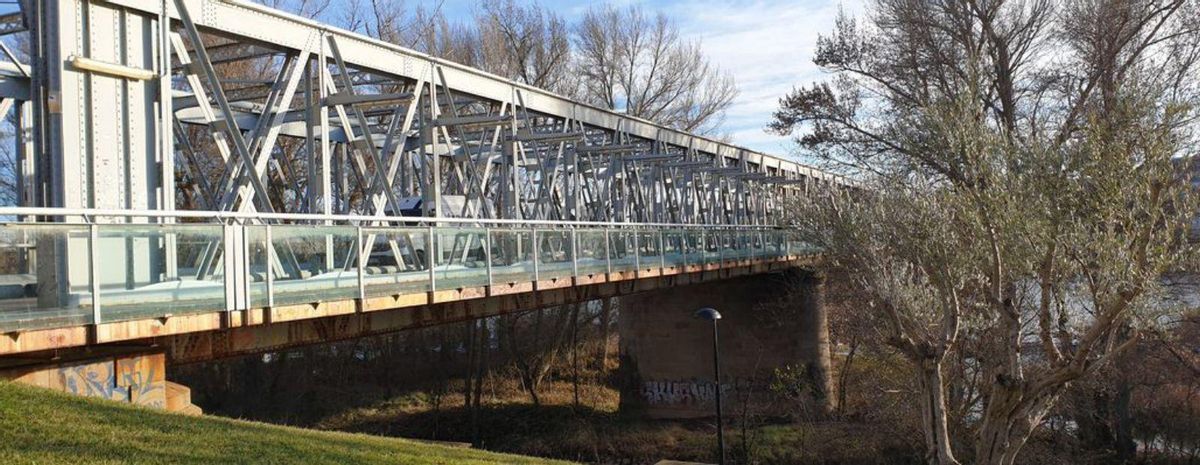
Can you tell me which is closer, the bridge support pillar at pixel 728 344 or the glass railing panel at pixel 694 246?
the glass railing panel at pixel 694 246

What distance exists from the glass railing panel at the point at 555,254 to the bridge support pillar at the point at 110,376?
698cm

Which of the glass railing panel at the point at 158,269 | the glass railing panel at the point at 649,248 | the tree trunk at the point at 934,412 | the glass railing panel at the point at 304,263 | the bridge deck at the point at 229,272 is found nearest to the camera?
the bridge deck at the point at 229,272

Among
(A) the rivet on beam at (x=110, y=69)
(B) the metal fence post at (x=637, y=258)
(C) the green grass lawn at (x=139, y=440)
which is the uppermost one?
(A) the rivet on beam at (x=110, y=69)

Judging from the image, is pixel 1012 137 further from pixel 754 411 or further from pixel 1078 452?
pixel 754 411

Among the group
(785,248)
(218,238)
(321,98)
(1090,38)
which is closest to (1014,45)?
(1090,38)

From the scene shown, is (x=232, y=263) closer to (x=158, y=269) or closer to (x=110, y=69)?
(x=158, y=269)

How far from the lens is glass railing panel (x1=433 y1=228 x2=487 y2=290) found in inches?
522

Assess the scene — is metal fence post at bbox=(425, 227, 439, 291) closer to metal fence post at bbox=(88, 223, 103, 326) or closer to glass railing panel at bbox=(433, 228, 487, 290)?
glass railing panel at bbox=(433, 228, 487, 290)

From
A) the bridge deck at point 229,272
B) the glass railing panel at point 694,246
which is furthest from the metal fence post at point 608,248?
the glass railing panel at point 694,246

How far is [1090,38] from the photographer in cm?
2255

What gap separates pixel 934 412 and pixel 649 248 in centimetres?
716

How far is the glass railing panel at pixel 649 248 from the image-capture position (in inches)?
812

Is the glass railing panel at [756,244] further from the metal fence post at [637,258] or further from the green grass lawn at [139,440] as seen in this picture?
the green grass lawn at [139,440]

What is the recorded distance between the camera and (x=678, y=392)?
3453 centimetres
